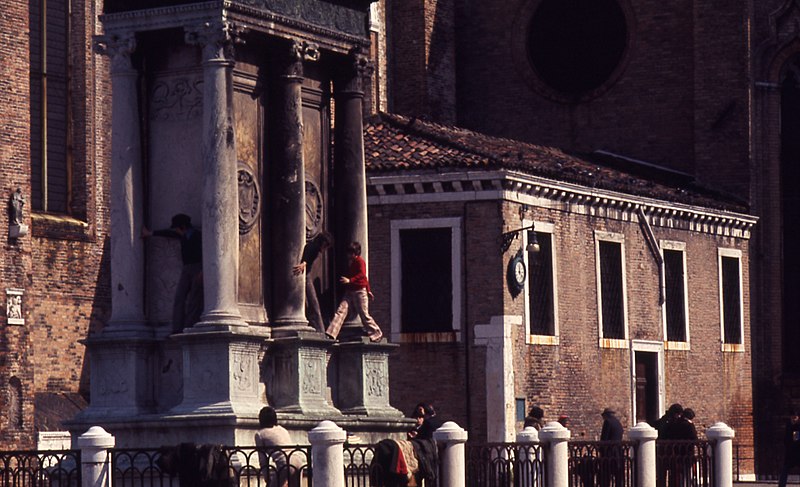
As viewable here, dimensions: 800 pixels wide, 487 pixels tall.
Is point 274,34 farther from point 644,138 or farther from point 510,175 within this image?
point 644,138

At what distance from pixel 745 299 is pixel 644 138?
173 inches

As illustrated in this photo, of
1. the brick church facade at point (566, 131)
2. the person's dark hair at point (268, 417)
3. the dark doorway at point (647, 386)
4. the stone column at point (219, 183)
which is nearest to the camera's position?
the person's dark hair at point (268, 417)

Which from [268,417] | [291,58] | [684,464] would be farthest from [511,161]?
[268,417]

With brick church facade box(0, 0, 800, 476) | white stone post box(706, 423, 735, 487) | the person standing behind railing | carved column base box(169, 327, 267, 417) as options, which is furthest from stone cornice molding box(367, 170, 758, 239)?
the person standing behind railing

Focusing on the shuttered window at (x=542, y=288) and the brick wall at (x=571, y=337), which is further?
the shuttered window at (x=542, y=288)

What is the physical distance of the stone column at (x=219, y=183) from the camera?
21.0m

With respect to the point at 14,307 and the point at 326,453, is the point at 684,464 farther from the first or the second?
the point at 14,307

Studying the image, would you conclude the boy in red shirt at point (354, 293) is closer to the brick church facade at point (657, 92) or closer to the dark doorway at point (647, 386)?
the dark doorway at point (647, 386)

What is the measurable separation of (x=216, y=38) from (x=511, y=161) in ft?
56.9

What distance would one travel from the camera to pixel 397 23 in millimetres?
47125

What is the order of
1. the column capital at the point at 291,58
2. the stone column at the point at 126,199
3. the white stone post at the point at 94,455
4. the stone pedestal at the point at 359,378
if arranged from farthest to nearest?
the stone pedestal at the point at 359,378, the column capital at the point at 291,58, the stone column at the point at 126,199, the white stone post at the point at 94,455

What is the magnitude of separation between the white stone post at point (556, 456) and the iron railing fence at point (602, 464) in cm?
44

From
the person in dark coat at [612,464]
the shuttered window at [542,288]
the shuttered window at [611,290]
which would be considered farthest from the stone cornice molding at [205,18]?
the shuttered window at [611,290]

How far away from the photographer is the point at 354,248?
22906 millimetres
